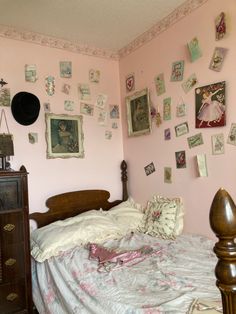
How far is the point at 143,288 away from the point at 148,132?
1.68 meters

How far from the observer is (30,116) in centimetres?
251

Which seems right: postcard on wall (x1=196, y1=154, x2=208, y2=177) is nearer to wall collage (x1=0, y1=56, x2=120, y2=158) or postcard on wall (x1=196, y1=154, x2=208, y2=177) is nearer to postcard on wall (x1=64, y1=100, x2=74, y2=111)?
wall collage (x1=0, y1=56, x2=120, y2=158)

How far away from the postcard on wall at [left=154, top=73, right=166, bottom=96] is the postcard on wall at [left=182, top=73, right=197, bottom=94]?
0.27 meters

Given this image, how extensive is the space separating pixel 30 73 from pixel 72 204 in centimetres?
135

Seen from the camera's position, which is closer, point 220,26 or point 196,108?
point 220,26

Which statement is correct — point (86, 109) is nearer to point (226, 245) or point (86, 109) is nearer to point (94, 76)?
point (94, 76)

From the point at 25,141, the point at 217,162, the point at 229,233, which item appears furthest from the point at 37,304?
the point at 229,233

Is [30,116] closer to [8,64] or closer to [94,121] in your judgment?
[8,64]

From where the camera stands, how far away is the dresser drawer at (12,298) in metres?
1.99

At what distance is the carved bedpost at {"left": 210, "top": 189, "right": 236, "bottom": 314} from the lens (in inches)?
18.7

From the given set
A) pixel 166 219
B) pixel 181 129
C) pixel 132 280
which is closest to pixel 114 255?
pixel 132 280

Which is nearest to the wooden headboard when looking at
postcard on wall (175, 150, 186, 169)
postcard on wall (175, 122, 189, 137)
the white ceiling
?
postcard on wall (175, 150, 186, 169)

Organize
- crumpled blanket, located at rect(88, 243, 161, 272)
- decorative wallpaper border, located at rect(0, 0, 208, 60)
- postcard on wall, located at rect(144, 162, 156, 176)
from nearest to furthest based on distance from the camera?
crumpled blanket, located at rect(88, 243, 161, 272)
decorative wallpaper border, located at rect(0, 0, 208, 60)
postcard on wall, located at rect(144, 162, 156, 176)

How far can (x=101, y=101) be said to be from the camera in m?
3.06
